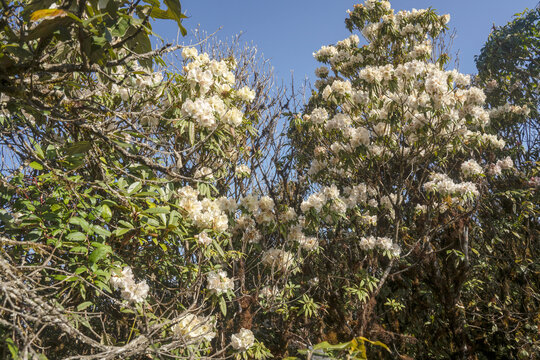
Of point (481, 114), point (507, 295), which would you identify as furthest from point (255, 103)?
point (507, 295)

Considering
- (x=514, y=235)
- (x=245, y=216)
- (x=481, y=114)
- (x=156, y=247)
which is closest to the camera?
(x=156, y=247)

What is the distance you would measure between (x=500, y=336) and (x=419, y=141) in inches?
93.9

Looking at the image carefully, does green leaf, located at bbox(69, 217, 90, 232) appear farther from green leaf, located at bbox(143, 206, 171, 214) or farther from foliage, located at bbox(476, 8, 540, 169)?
foliage, located at bbox(476, 8, 540, 169)

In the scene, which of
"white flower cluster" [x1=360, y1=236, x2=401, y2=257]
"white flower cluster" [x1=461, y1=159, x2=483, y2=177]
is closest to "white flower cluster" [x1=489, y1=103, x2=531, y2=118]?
"white flower cluster" [x1=461, y1=159, x2=483, y2=177]

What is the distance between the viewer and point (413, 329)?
4148mm

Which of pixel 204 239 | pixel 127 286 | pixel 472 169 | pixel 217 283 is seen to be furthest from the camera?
pixel 472 169

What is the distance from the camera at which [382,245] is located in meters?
3.45

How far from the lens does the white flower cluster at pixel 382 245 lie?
3.44 m

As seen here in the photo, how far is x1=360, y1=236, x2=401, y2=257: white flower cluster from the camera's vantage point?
3.44 meters

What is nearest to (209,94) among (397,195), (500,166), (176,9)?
(176,9)

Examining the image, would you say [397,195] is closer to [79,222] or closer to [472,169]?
[472,169]

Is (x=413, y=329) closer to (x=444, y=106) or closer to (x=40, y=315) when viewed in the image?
(x=444, y=106)

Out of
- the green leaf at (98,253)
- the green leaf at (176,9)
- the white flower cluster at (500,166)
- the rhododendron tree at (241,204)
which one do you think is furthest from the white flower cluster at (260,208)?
the white flower cluster at (500,166)

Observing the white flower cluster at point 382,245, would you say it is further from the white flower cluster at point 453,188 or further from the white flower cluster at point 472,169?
the white flower cluster at point 472,169
